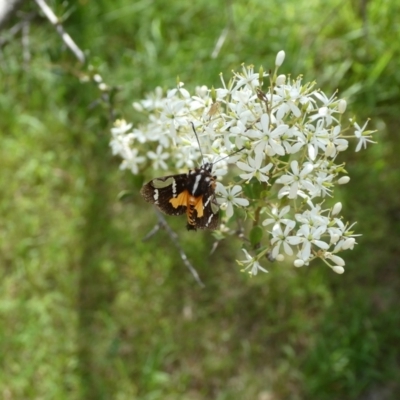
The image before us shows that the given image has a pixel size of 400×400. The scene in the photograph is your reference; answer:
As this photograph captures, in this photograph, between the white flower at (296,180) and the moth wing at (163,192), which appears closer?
the white flower at (296,180)

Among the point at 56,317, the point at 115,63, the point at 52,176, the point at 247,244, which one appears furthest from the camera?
the point at 115,63

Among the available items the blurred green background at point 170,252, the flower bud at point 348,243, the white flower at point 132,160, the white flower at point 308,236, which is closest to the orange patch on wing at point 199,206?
the white flower at point 308,236

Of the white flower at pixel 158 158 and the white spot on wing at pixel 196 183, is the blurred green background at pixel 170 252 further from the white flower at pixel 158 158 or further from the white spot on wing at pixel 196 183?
the white spot on wing at pixel 196 183

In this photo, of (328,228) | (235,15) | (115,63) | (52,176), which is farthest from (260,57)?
(328,228)

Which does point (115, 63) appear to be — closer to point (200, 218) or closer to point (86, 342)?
point (86, 342)

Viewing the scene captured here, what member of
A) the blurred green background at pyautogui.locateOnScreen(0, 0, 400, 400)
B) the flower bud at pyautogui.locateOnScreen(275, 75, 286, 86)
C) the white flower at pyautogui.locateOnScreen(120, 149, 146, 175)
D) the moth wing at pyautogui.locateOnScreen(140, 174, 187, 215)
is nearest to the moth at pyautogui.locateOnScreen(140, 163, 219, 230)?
the moth wing at pyautogui.locateOnScreen(140, 174, 187, 215)

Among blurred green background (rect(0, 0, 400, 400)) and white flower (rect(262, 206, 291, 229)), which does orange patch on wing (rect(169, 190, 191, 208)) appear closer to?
white flower (rect(262, 206, 291, 229))

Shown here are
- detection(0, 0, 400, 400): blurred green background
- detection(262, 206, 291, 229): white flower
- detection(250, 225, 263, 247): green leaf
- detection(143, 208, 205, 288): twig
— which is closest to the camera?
detection(262, 206, 291, 229): white flower
